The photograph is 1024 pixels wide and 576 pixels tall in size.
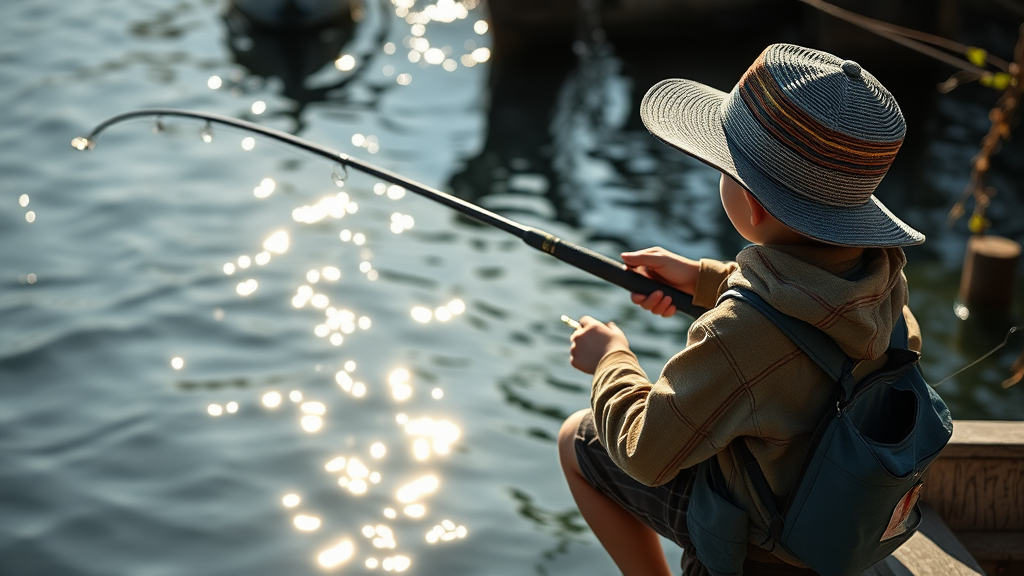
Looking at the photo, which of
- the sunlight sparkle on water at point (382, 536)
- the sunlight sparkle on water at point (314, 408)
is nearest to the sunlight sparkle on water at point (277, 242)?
the sunlight sparkle on water at point (314, 408)

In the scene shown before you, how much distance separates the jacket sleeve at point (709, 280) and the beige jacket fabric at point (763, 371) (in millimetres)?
411

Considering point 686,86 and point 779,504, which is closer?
point 779,504

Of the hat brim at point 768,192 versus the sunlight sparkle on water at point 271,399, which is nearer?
the hat brim at point 768,192

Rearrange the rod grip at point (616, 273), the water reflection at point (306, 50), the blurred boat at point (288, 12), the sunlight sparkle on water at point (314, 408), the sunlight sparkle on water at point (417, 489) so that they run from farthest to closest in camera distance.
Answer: the blurred boat at point (288, 12), the water reflection at point (306, 50), the sunlight sparkle on water at point (314, 408), the sunlight sparkle on water at point (417, 489), the rod grip at point (616, 273)

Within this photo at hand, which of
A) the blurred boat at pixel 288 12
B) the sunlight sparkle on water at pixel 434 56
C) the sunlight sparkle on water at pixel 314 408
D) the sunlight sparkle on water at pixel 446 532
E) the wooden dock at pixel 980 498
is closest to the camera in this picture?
the wooden dock at pixel 980 498

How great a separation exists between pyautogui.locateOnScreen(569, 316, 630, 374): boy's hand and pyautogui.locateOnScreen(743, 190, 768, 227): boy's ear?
34cm

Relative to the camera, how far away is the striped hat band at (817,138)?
162 cm

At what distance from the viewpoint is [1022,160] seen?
19.4ft

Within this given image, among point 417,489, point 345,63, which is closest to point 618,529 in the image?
point 417,489

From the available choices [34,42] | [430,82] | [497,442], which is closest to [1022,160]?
[430,82]

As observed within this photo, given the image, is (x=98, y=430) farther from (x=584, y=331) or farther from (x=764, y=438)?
(x=764, y=438)

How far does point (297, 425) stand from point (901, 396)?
7.13 feet

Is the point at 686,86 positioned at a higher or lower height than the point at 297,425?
lower

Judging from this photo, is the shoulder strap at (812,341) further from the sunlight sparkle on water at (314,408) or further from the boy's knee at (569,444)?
the sunlight sparkle on water at (314,408)
